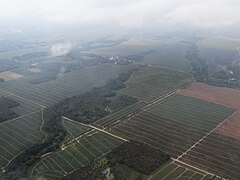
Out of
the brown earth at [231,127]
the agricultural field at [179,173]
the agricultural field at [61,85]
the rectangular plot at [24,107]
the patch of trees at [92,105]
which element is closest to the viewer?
the agricultural field at [179,173]

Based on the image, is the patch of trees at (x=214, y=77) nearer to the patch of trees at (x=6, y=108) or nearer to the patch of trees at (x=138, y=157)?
the patch of trees at (x=138, y=157)

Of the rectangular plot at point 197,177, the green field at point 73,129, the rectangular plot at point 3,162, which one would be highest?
the rectangular plot at point 3,162

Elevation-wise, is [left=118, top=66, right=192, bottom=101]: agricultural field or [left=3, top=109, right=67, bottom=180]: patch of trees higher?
[left=3, top=109, right=67, bottom=180]: patch of trees

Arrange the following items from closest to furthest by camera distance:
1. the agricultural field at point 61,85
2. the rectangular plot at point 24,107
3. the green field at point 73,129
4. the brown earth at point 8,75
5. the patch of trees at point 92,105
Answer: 1. the green field at point 73,129
2. the patch of trees at point 92,105
3. the rectangular plot at point 24,107
4. the agricultural field at point 61,85
5. the brown earth at point 8,75

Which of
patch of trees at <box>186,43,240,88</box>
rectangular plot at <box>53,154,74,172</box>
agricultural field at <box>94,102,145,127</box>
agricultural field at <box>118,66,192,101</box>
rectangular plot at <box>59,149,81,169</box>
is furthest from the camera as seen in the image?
patch of trees at <box>186,43,240,88</box>

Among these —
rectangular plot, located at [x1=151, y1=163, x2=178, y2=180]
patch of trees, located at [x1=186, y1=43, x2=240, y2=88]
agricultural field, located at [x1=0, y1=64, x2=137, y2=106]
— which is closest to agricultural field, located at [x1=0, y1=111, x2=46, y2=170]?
agricultural field, located at [x1=0, y1=64, x2=137, y2=106]

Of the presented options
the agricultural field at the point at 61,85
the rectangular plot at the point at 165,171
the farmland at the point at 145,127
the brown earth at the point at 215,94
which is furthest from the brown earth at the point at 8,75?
the rectangular plot at the point at 165,171

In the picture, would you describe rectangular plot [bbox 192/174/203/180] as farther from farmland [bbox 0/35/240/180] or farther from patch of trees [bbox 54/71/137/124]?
patch of trees [bbox 54/71/137/124]

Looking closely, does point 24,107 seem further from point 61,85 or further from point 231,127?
point 231,127
